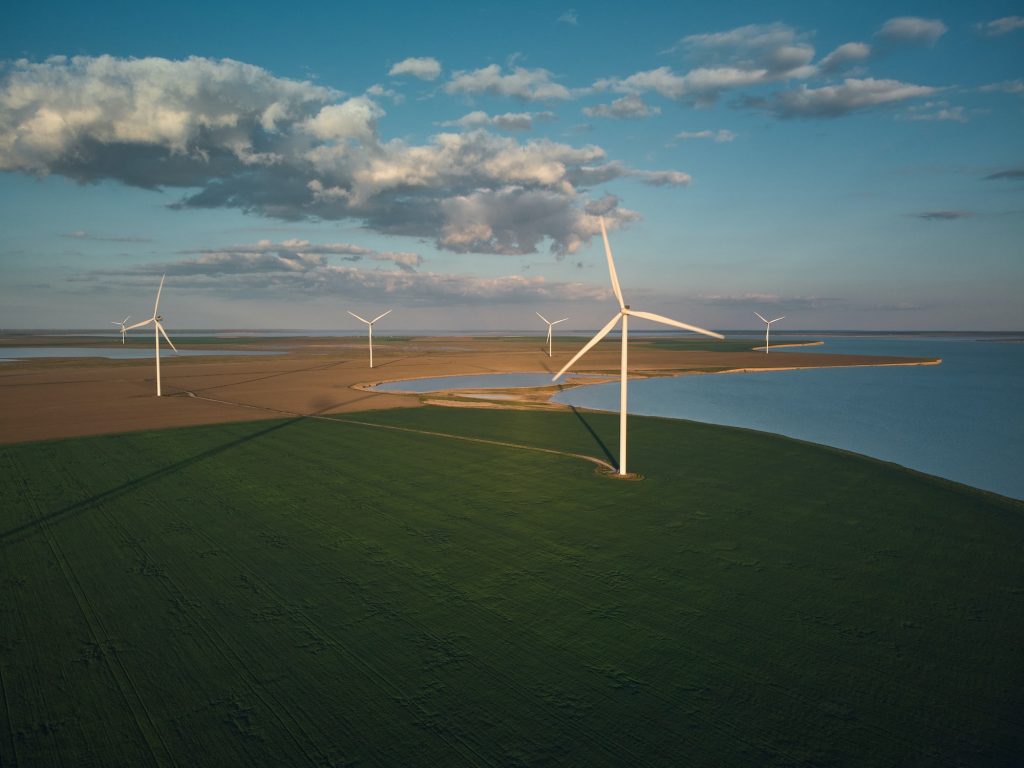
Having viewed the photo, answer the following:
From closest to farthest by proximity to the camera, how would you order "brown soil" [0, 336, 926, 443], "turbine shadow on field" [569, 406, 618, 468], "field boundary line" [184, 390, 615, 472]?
"turbine shadow on field" [569, 406, 618, 468]
"field boundary line" [184, 390, 615, 472]
"brown soil" [0, 336, 926, 443]

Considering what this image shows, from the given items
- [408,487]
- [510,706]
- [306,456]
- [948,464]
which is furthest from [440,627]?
[948,464]

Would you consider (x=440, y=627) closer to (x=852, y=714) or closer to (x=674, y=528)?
(x=852, y=714)

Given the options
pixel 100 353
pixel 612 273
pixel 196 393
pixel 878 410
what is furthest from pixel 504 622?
pixel 100 353

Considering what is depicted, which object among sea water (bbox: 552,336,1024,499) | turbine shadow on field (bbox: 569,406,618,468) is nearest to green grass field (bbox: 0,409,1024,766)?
turbine shadow on field (bbox: 569,406,618,468)

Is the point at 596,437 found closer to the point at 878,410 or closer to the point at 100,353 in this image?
the point at 878,410

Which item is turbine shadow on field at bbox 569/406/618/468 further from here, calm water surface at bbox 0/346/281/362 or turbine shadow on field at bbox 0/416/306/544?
calm water surface at bbox 0/346/281/362

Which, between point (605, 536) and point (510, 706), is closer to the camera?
point (510, 706)

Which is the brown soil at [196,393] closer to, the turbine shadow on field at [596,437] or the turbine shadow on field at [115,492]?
the turbine shadow on field at [596,437]
